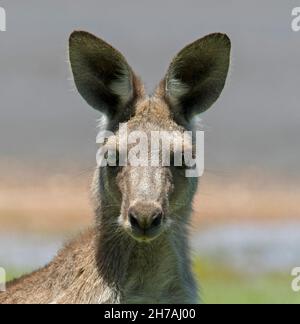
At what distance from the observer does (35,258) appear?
2467 cm

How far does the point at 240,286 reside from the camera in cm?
2225

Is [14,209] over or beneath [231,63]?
beneath

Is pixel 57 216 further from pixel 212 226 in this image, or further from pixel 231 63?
pixel 231 63

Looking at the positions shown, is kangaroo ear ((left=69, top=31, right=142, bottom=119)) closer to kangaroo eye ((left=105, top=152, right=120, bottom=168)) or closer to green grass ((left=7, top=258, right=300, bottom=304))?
kangaroo eye ((left=105, top=152, right=120, bottom=168))

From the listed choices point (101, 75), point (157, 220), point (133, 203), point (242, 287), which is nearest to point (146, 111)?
point (101, 75)

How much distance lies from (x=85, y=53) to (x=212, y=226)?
17288 mm

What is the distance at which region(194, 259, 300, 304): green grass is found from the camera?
18.4 meters

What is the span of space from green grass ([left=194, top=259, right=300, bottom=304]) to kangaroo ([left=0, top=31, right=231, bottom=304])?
398cm

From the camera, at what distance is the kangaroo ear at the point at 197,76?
1300 centimetres

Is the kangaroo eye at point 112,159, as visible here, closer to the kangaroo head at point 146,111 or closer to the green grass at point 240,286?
the kangaroo head at point 146,111

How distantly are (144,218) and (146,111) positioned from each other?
146cm

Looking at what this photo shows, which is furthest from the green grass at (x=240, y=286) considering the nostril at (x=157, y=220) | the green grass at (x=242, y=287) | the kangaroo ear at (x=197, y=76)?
the nostril at (x=157, y=220)

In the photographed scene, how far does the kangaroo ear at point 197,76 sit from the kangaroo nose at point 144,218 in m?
1.56

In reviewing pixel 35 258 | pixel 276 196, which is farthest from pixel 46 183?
pixel 35 258
